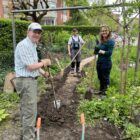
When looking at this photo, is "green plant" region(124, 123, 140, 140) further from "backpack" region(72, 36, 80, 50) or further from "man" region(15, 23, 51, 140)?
"backpack" region(72, 36, 80, 50)

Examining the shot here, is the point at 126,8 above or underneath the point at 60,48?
above

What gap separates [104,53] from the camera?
6684 millimetres

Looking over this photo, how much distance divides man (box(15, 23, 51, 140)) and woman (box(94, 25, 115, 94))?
8.37 feet

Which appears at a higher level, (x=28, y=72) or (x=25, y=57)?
(x=25, y=57)

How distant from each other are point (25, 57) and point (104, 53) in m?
3.01

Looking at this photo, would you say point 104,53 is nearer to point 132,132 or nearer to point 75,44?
point 132,132

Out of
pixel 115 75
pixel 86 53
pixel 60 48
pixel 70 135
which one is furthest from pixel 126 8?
pixel 86 53

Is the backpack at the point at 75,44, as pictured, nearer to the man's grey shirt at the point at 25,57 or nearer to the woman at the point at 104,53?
the woman at the point at 104,53

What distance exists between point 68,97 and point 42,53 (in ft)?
14.2

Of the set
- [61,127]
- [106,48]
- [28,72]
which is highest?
[106,48]

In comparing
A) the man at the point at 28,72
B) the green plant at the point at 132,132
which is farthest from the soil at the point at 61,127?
the man at the point at 28,72

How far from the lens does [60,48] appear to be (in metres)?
14.1

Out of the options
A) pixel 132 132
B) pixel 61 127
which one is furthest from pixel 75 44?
pixel 132 132

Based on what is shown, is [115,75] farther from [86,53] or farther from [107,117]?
[86,53]
